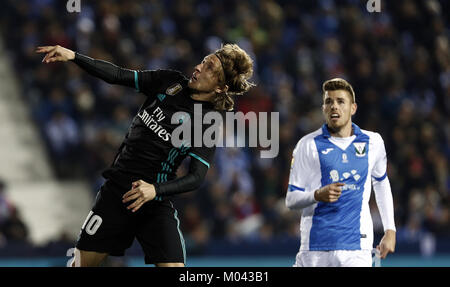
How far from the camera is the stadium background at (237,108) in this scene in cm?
1295

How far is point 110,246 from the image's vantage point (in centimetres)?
596

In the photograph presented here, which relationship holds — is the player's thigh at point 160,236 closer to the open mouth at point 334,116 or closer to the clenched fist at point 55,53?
the clenched fist at point 55,53

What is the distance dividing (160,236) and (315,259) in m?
1.17

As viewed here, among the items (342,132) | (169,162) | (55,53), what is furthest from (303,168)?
(55,53)

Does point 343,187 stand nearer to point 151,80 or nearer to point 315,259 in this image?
point 315,259

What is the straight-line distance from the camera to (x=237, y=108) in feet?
47.8

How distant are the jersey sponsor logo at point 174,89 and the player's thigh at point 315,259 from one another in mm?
1534

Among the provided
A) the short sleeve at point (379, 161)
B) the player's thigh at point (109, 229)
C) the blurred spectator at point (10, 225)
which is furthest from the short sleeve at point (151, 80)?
the blurred spectator at point (10, 225)

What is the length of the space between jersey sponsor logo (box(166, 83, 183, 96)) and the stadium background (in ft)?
20.0

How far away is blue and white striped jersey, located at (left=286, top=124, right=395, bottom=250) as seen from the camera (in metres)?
6.08

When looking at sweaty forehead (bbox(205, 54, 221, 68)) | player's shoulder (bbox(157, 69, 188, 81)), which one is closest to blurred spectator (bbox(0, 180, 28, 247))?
player's shoulder (bbox(157, 69, 188, 81))

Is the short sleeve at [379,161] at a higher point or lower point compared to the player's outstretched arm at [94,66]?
lower

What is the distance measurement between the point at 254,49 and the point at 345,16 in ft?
6.88
